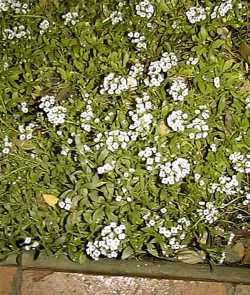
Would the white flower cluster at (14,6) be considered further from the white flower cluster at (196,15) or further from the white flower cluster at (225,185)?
the white flower cluster at (225,185)

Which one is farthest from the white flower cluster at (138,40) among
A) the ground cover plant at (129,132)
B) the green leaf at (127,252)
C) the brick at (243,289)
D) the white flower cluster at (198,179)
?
the brick at (243,289)

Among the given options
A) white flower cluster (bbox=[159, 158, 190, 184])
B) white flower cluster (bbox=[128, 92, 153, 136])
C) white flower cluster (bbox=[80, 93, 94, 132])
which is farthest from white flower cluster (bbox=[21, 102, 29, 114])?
white flower cluster (bbox=[159, 158, 190, 184])

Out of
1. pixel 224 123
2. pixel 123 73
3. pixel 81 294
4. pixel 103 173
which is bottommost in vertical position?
pixel 81 294

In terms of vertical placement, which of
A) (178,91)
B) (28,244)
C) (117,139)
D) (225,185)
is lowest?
(28,244)

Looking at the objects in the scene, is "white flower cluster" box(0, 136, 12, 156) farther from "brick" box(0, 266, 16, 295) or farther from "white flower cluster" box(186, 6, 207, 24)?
"white flower cluster" box(186, 6, 207, 24)

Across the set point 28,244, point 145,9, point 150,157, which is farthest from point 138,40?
point 28,244

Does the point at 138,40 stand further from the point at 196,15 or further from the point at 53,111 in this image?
the point at 53,111

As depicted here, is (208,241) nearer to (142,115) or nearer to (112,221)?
(112,221)

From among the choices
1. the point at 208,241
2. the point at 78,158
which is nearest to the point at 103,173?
the point at 78,158
